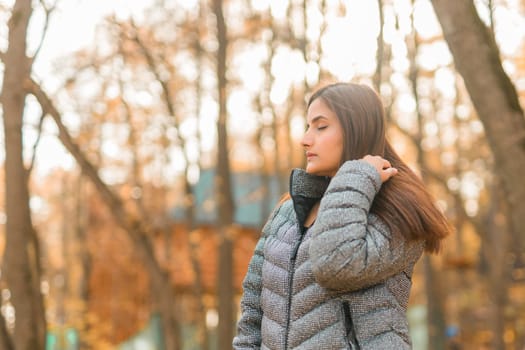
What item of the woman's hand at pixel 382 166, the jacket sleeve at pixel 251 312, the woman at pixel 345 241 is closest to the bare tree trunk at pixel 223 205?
the jacket sleeve at pixel 251 312

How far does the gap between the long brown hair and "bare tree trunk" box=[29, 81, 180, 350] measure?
3953 mm

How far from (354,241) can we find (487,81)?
119 inches

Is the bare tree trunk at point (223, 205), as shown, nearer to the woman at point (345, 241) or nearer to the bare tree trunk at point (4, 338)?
the bare tree trunk at point (4, 338)

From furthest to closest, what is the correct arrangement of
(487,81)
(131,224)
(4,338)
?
(131,224) < (4,338) < (487,81)

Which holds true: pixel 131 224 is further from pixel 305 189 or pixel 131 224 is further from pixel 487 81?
pixel 305 189

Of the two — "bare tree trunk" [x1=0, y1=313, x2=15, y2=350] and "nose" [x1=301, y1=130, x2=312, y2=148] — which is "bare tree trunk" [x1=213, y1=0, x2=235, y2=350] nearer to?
"bare tree trunk" [x1=0, y1=313, x2=15, y2=350]

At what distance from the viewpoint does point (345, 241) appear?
2406mm

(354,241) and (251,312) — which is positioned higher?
(354,241)

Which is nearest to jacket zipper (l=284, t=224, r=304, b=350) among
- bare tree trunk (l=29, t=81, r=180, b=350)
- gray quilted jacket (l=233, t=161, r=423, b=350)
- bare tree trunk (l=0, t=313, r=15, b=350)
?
gray quilted jacket (l=233, t=161, r=423, b=350)

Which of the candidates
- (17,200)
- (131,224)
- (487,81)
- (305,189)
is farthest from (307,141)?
(131,224)

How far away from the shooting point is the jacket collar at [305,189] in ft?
9.11

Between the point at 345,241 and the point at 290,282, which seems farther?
the point at 290,282

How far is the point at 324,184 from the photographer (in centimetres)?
280

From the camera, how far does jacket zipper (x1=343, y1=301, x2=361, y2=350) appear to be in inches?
98.3
